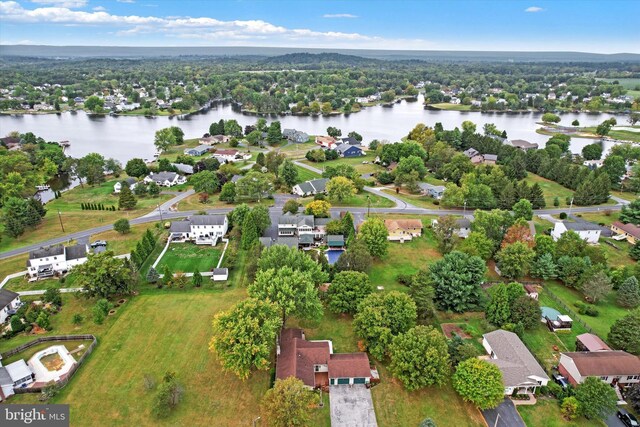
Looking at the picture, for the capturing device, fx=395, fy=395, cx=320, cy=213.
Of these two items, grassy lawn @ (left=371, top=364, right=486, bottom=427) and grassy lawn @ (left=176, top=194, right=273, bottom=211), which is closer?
grassy lawn @ (left=371, top=364, right=486, bottom=427)

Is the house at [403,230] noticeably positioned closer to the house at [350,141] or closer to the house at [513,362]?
the house at [513,362]

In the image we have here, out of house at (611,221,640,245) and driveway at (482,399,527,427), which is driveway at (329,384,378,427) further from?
house at (611,221,640,245)

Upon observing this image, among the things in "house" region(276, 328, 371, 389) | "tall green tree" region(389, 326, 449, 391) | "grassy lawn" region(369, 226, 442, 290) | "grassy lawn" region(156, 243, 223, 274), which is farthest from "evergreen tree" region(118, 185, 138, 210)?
"tall green tree" region(389, 326, 449, 391)

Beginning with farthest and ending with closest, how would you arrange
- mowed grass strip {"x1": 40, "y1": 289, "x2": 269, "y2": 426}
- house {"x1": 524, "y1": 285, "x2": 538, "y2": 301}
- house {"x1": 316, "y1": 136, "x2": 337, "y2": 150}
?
house {"x1": 316, "y1": 136, "x2": 337, "y2": 150} < house {"x1": 524, "y1": 285, "x2": 538, "y2": 301} < mowed grass strip {"x1": 40, "y1": 289, "x2": 269, "y2": 426}

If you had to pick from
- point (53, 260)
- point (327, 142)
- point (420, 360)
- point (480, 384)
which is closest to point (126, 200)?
point (53, 260)

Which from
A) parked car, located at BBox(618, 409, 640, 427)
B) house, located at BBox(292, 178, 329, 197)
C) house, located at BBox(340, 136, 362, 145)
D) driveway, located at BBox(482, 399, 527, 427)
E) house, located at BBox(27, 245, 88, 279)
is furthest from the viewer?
house, located at BBox(340, 136, 362, 145)

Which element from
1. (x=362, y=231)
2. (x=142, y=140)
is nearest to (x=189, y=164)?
(x=142, y=140)
